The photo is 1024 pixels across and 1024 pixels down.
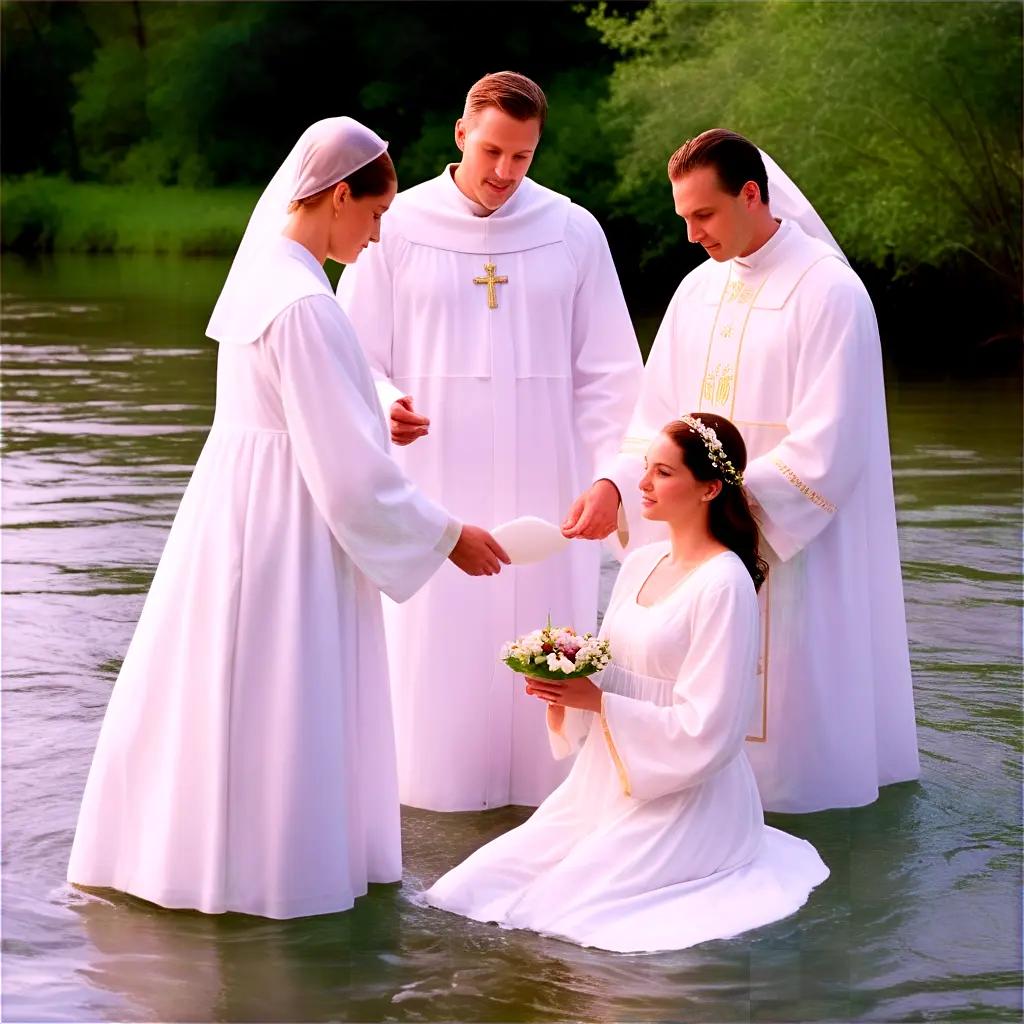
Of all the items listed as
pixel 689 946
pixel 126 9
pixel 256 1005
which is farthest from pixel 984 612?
pixel 126 9

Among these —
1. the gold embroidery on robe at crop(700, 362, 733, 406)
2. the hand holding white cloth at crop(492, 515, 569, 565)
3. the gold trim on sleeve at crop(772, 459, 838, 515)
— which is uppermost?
the gold embroidery on robe at crop(700, 362, 733, 406)

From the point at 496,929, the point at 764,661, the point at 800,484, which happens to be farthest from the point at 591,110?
the point at 496,929

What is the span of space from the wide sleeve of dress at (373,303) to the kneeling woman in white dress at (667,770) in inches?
50.7

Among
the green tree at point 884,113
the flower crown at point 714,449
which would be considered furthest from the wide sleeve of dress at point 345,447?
the green tree at point 884,113

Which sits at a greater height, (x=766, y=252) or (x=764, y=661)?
(x=766, y=252)

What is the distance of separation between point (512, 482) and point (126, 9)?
47.6m

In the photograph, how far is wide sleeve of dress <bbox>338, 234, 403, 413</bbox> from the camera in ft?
19.3

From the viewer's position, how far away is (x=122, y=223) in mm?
41812

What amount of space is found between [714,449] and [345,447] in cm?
98

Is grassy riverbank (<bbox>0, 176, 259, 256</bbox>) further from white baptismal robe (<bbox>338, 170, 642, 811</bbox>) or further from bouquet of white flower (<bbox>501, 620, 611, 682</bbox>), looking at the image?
bouquet of white flower (<bbox>501, 620, 611, 682</bbox>)

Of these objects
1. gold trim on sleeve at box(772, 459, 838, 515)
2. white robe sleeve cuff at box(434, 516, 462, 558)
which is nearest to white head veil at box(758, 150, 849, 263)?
gold trim on sleeve at box(772, 459, 838, 515)

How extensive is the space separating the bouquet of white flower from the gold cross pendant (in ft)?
4.73

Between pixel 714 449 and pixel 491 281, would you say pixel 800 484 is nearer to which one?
pixel 714 449

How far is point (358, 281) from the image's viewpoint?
5.89 meters
